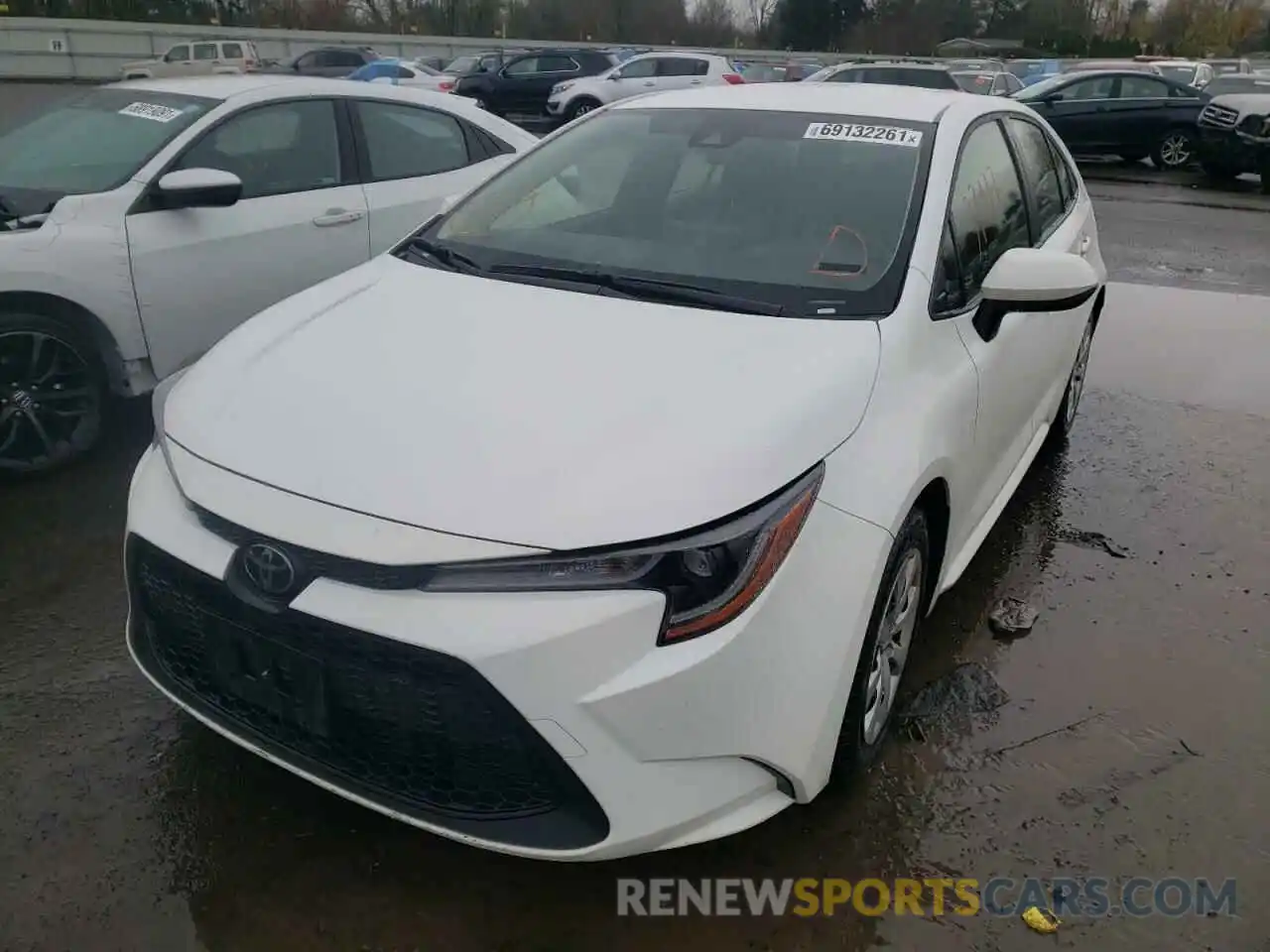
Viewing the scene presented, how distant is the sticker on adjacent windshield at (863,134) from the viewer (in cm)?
320

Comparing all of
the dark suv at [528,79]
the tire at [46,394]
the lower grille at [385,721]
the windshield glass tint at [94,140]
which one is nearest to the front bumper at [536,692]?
the lower grille at [385,721]

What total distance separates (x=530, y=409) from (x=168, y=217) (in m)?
2.77

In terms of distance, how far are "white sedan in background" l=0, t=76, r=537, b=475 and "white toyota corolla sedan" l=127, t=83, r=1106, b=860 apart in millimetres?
1582

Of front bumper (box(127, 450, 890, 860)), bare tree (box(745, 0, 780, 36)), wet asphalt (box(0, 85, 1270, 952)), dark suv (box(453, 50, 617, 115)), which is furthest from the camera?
bare tree (box(745, 0, 780, 36))

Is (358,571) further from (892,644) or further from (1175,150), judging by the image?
(1175,150)

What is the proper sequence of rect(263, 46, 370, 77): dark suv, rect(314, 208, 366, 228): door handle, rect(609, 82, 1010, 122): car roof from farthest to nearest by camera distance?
rect(263, 46, 370, 77): dark suv → rect(314, 208, 366, 228): door handle → rect(609, 82, 1010, 122): car roof

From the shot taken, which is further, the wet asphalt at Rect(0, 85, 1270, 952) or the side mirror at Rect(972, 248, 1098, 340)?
the side mirror at Rect(972, 248, 1098, 340)

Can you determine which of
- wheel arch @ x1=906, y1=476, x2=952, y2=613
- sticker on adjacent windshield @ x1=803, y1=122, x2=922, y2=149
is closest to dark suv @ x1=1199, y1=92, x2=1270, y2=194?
sticker on adjacent windshield @ x1=803, y1=122, x2=922, y2=149

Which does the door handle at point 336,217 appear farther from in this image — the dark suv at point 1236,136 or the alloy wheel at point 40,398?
the dark suv at point 1236,136

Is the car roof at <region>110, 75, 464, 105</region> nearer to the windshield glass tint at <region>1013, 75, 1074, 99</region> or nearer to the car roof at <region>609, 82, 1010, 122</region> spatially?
the car roof at <region>609, 82, 1010, 122</region>

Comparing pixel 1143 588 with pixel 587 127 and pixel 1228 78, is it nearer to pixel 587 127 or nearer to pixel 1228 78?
pixel 587 127

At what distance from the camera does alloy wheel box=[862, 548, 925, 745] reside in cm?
250

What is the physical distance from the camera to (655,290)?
111 inches

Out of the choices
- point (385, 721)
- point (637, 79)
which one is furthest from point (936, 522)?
point (637, 79)
